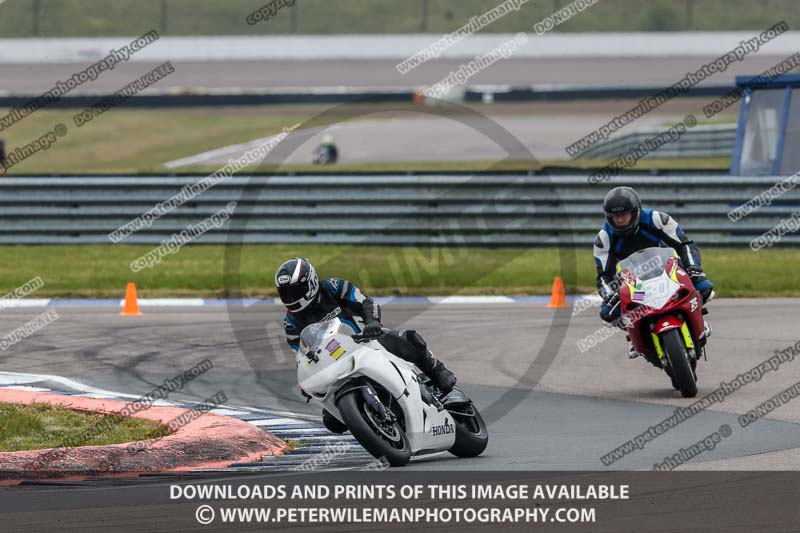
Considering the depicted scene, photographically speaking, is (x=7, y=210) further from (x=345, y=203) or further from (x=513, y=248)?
(x=513, y=248)

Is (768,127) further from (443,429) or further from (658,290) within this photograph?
(443,429)

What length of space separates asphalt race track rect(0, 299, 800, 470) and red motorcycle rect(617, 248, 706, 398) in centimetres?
30

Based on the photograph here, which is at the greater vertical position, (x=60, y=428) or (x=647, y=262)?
(x=647, y=262)

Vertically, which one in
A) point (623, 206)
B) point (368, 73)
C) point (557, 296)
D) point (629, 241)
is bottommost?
point (629, 241)

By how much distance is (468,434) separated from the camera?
9.09m

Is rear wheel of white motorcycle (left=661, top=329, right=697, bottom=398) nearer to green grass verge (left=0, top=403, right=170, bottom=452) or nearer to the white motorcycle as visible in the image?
the white motorcycle

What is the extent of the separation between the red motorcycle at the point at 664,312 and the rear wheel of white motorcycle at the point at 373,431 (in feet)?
12.3

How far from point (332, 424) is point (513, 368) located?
165 inches

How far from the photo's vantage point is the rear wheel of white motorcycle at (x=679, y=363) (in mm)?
11539

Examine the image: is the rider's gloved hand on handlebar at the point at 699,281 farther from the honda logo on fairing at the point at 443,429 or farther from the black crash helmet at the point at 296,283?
the black crash helmet at the point at 296,283

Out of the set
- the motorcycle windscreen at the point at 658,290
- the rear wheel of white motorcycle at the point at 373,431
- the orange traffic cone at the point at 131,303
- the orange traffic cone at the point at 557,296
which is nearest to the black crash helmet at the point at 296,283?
the rear wheel of white motorcycle at the point at 373,431

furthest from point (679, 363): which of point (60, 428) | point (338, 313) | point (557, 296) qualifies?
point (557, 296)

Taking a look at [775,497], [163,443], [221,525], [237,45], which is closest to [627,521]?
[775,497]

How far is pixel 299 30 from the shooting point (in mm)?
54312
